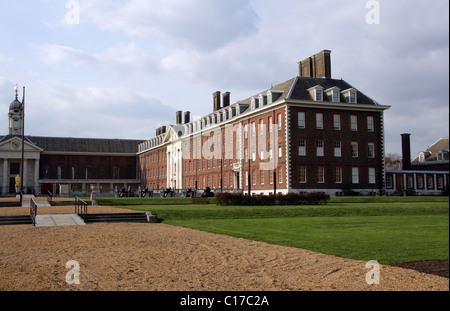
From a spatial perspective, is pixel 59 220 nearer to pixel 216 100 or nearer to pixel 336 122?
pixel 336 122

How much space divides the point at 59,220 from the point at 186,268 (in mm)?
13761

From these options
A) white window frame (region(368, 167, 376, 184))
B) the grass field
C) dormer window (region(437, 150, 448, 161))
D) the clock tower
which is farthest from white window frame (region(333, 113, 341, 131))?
the clock tower

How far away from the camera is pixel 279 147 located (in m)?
46.7

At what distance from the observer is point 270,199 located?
32.0m

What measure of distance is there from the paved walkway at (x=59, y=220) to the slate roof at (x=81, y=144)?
71.8 m

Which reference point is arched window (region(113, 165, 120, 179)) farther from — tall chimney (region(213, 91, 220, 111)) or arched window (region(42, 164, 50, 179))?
tall chimney (region(213, 91, 220, 111))

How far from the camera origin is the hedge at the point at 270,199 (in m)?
31.4

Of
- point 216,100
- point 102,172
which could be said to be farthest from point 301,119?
point 102,172

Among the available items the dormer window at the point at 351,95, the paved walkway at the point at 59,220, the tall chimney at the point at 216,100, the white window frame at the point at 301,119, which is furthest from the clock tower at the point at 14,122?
the paved walkway at the point at 59,220
